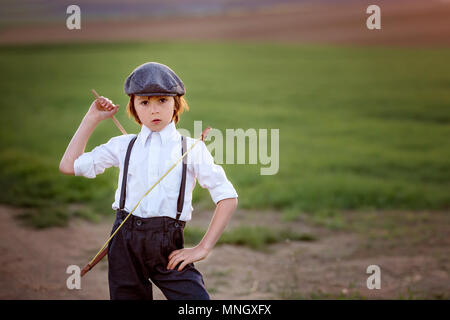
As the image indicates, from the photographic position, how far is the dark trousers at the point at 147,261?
2783 mm

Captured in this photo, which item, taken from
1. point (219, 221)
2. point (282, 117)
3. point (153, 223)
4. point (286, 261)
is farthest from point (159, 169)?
point (282, 117)

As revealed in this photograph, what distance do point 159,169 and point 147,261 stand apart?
472 mm

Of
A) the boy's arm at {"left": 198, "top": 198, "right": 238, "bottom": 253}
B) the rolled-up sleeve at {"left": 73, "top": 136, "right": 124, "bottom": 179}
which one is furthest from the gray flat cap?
the boy's arm at {"left": 198, "top": 198, "right": 238, "bottom": 253}

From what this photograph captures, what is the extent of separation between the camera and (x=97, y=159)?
9.47 ft

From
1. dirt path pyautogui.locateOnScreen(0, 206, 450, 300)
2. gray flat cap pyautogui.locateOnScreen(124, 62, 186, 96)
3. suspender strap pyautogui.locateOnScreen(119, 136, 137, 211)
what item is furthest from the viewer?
dirt path pyautogui.locateOnScreen(0, 206, 450, 300)

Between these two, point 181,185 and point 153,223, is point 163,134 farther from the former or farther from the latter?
point 153,223

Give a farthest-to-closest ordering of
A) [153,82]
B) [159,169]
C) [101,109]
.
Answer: [101,109], [159,169], [153,82]

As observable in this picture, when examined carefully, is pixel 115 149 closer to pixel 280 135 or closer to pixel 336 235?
pixel 336 235

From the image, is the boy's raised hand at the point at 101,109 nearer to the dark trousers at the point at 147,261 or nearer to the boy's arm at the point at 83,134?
the boy's arm at the point at 83,134

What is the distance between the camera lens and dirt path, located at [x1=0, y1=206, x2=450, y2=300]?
184 inches

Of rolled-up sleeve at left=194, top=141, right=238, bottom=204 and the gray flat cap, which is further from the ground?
the gray flat cap

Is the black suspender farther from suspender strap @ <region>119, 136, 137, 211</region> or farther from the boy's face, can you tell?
the boy's face

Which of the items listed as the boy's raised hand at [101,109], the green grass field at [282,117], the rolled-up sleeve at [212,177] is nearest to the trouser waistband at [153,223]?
the rolled-up sleeve at [212,177]

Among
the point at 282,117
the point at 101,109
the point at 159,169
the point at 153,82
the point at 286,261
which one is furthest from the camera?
the point at 282,117
